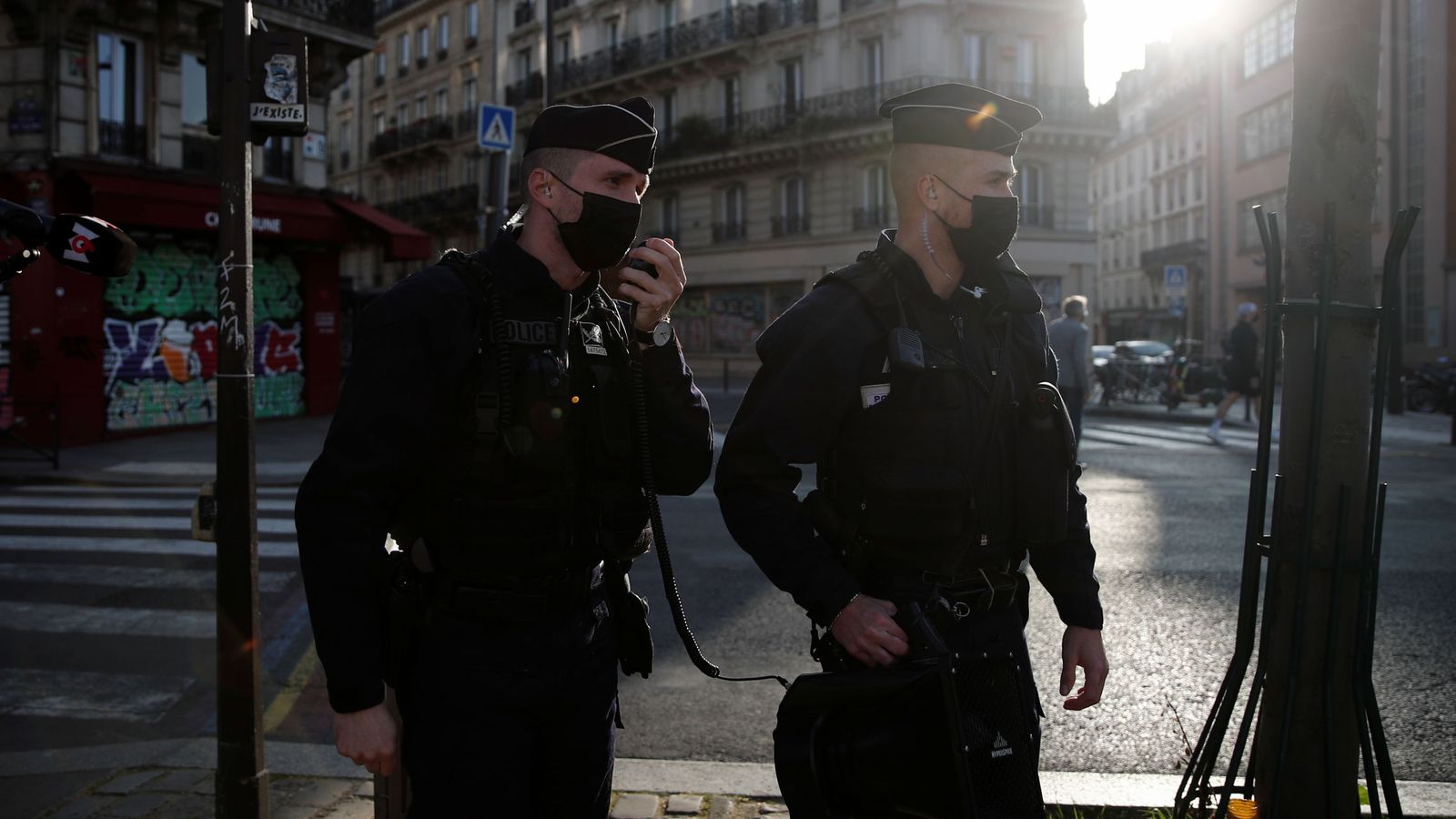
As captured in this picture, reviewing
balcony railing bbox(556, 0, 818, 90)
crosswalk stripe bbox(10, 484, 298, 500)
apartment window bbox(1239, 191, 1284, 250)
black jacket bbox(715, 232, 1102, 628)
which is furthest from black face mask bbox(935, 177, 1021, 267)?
apartment window bbox(1239, 191, 1284, 250)

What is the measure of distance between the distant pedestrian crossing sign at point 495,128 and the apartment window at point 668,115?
2596 centimetres

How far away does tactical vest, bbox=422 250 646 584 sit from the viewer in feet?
7.02

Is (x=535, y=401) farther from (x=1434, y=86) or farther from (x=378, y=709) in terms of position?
(x=1434, y=86)

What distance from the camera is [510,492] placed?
217 centimetres

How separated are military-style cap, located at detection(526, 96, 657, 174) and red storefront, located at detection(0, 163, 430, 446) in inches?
486

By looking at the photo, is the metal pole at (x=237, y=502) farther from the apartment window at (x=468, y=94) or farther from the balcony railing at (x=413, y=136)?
the balcony railing at (x=413, y=136)

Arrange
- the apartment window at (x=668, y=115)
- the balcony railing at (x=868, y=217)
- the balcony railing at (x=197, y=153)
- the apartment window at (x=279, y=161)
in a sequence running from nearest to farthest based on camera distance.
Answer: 1. the balcony railing at (x=197, y=153)
2. the apartment window at (x=279, y=161)
3. the balcony railing at (x=868, y=217)
4. the apartment window at (x=668, y=115)

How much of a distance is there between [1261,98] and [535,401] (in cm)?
3862

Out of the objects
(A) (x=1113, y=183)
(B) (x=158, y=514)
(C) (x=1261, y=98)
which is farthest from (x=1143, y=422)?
(A) (x=1113, y=183)

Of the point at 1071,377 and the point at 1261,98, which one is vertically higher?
the point at 1261,98

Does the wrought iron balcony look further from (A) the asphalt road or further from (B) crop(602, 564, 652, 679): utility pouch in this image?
(B) crop(602, 564, 652, 679): utility pouch

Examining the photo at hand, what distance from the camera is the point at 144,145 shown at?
55.1 feet

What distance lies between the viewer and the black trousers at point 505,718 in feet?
6.93

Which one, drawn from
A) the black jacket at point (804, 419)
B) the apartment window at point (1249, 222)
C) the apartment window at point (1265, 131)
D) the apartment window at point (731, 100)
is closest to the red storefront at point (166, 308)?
the black jacket at point (804, 419)
